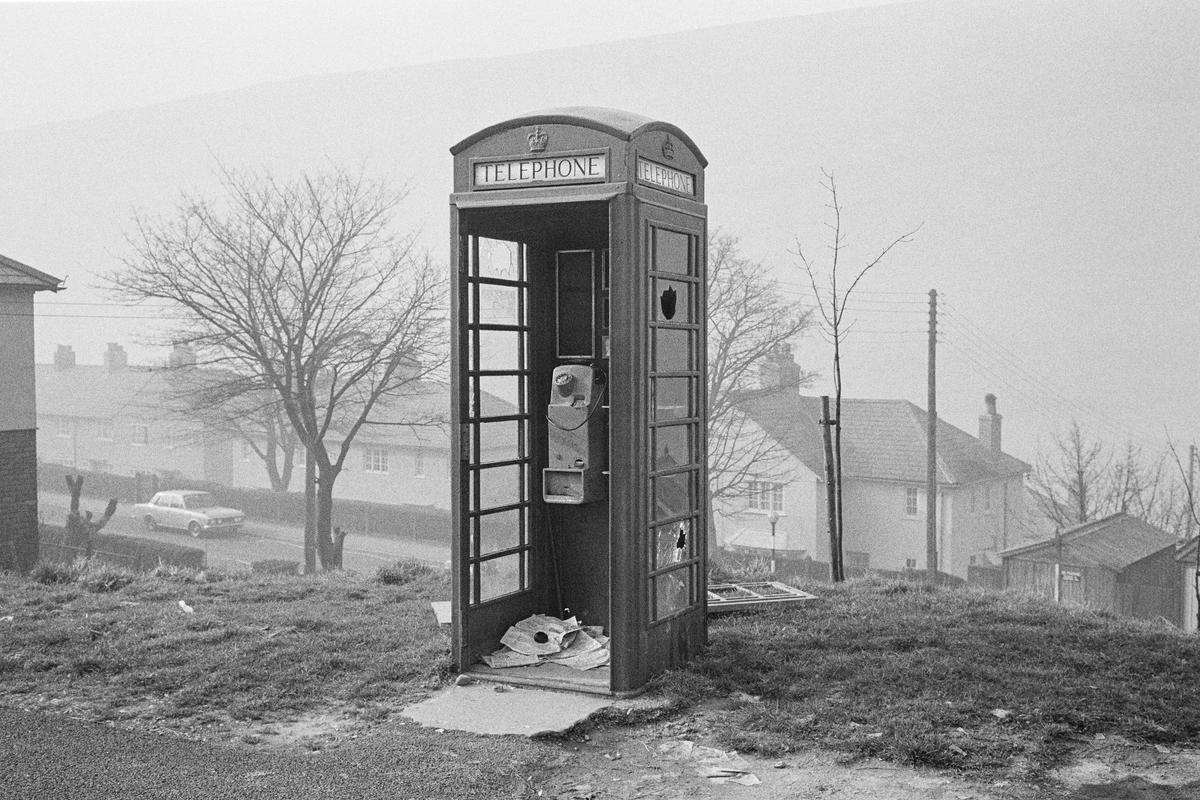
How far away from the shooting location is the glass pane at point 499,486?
20.6 ft

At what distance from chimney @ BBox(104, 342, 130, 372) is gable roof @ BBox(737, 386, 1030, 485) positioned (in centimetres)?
2483

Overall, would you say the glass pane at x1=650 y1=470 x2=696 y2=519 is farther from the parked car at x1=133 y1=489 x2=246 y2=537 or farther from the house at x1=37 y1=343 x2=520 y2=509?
the parked car at x1=133 y1=489 x2=246 y2=537

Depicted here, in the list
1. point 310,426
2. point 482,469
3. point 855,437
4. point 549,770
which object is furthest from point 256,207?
A: point 549,770

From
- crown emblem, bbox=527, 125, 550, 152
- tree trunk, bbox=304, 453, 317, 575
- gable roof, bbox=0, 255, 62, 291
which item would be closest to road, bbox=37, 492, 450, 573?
tree trunk, bbox=304, 453, 317, 575

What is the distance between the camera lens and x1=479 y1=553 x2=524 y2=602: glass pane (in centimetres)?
634

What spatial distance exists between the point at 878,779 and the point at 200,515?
1130 inches

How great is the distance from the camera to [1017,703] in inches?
215

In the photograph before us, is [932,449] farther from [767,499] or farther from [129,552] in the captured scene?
[129,552]

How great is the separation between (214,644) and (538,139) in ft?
12.0

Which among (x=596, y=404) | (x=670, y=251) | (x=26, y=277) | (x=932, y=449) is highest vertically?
(x=26, y=277)

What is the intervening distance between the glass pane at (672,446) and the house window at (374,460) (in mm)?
26329

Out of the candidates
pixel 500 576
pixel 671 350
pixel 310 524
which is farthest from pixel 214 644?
pixel 310 524

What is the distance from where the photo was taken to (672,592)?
6188 mm

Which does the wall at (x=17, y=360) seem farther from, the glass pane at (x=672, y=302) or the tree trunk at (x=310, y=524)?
the glass pane at (x=672, y=302)
